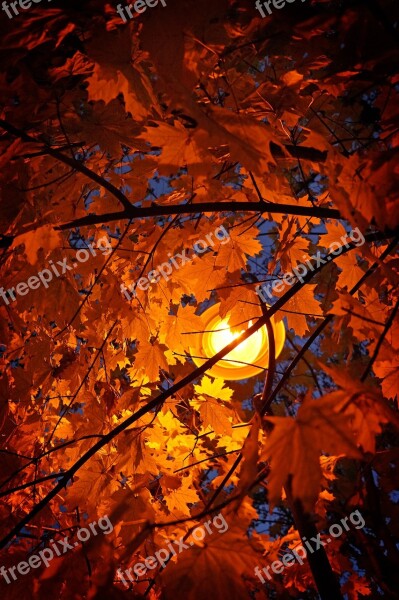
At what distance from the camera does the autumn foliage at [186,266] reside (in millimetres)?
1251

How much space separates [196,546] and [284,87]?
195 centimetres

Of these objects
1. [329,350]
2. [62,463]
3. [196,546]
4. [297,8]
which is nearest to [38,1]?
[297,8]

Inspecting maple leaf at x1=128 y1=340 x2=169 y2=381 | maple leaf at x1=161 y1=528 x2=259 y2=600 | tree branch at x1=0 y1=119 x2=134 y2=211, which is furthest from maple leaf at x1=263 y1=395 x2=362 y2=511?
maple leaf at x1=128 y1=340 x2=169 y2=381

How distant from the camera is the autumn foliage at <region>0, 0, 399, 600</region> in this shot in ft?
4.10

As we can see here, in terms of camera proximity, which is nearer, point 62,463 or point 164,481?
point 164,481

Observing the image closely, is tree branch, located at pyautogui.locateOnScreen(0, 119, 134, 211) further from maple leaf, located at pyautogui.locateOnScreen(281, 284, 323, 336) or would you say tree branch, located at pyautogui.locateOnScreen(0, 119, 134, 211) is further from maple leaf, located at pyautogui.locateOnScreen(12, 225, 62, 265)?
maple leaf, located at pyautogui.locateOnScreen(281, 284, 323, 336)

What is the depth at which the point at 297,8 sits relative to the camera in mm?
1465

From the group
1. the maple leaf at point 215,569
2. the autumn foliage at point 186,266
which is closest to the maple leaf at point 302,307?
the autumn foliage at point 186,266

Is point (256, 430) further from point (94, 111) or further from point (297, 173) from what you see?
point (297, 173)

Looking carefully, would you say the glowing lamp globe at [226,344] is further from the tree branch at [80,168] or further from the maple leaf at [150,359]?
the tree branch at [80,168]

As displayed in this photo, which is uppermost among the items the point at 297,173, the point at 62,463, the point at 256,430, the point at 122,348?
the point at 297,173

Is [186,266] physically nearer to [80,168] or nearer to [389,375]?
[80,168]

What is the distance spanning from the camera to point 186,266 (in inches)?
98.4

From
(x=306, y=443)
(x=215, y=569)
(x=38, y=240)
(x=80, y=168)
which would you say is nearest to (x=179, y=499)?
(x=215, y=569)
